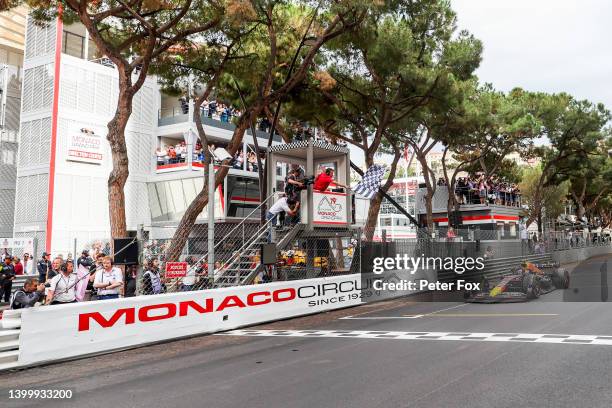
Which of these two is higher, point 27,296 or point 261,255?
point 261,255

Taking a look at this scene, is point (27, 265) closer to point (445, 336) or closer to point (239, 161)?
point (239, 161)

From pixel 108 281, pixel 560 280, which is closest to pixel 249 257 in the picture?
pixel 108 281

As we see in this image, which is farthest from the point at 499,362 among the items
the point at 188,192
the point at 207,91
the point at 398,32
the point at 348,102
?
the point at 188,192

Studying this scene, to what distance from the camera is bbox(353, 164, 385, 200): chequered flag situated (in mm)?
17672

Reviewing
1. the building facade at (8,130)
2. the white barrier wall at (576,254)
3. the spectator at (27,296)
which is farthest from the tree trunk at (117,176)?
the white barrier wall at (576,254)

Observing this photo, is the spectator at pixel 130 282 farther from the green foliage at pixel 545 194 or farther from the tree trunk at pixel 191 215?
the green foliage at pixel 545 194

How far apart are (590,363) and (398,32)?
15.3 meters

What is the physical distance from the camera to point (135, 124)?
33938 mm

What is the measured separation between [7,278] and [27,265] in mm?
5210

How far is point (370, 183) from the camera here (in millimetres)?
17875

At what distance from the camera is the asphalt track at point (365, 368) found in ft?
19.2

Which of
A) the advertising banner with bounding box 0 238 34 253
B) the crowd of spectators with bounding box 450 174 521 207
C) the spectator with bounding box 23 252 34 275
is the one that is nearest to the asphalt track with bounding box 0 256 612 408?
the spectator with bounding box 23 252 34 275

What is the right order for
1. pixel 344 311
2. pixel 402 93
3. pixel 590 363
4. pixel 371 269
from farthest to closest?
pixel 402 93
pixel 371 269
pixel 344 311
pixel 590 363

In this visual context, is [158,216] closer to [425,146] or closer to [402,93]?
[425,146]
